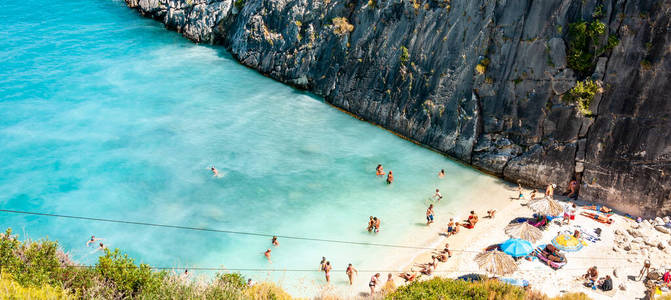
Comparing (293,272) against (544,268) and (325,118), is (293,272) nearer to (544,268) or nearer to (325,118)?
(544,268)

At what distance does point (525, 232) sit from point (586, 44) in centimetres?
1096

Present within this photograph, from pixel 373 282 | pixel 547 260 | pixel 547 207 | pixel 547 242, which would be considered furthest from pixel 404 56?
pixel 373 282

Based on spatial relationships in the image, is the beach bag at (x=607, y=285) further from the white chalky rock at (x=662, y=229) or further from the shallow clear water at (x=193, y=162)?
the shallow clear water at (x=193, y=162)

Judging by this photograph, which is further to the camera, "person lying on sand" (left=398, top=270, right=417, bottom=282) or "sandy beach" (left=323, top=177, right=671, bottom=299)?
"person lying on sand" (left=398, top=270, right=417, bottom=282)

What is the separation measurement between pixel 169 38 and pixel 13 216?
26537 millimetres

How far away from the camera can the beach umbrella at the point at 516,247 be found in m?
23.3

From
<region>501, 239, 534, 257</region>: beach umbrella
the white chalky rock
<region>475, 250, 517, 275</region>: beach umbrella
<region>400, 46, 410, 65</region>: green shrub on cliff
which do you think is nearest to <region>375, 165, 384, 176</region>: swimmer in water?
<region>400, 46, 410, 65</region>: green shrub on cliff

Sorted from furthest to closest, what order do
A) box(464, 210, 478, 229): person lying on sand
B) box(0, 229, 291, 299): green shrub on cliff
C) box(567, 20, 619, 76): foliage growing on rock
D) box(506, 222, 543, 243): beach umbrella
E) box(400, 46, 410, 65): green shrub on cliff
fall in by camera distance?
box(400, 46, 410, 65): green shrub on cliff
box(464, 210, 478, 229): person lying on sand
box(567, 20, 619, 76): foliage growing on rock
box(506, 222, 543, 243): beach umbrella
box(0, 229, 291, 299): green shrub on cliff

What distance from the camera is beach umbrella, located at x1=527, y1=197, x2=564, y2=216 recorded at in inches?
984

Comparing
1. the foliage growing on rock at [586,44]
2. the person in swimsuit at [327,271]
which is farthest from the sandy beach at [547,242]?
the foliage growing on rock at [586,44]

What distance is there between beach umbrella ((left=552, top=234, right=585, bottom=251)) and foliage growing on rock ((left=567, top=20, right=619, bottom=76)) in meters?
9.11

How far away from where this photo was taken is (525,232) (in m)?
24.2

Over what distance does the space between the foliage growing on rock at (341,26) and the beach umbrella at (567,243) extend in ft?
68.7

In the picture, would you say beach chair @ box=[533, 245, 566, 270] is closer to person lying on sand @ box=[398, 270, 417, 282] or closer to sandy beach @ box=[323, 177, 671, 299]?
sandy beach @ box=[323, 177, 671, 299]
